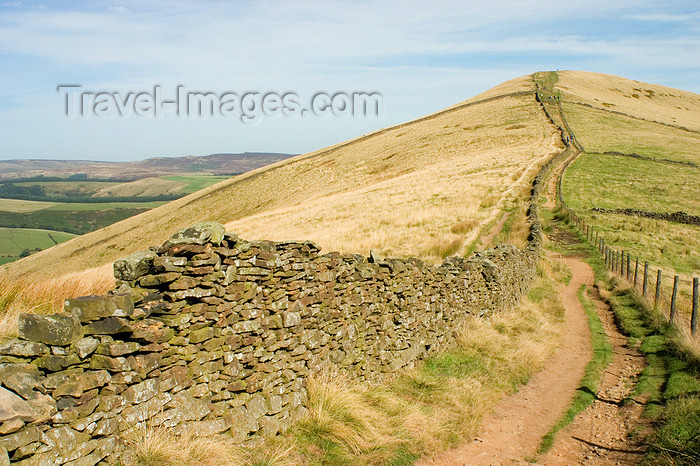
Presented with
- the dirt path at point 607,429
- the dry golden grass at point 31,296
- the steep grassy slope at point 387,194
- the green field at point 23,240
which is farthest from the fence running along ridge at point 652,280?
the green field at point 23,240

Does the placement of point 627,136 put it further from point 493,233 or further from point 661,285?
point 661,285

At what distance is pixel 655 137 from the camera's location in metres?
58.7

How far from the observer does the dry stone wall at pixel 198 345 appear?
4.52 m

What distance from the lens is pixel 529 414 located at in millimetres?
8883

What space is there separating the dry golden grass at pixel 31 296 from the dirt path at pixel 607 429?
6.84m

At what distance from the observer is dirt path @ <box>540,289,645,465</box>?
23.9 feet

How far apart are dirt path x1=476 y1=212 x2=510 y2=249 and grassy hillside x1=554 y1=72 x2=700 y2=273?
543 cm

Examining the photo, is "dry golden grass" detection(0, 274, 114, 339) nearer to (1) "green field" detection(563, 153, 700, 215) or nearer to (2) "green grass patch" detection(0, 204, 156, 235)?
(1) "green field" detection(563, 153, 700, 215)

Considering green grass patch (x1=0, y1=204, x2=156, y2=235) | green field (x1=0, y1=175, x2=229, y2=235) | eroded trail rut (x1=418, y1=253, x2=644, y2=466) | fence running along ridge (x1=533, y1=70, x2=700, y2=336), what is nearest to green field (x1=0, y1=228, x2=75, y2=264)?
green grass patch (x1=0, y1=204, x2=156, y2=235)

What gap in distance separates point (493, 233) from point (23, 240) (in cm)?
8180

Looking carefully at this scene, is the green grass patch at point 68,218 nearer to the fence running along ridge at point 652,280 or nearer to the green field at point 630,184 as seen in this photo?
the green field at point 630,184

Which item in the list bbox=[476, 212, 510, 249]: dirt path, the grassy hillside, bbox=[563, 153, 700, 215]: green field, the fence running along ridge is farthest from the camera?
bbox=[563, 153, 700, 215]: green field

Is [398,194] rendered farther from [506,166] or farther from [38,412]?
[38,412]

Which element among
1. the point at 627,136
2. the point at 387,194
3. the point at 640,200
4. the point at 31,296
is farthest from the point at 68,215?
the point at 31,296
